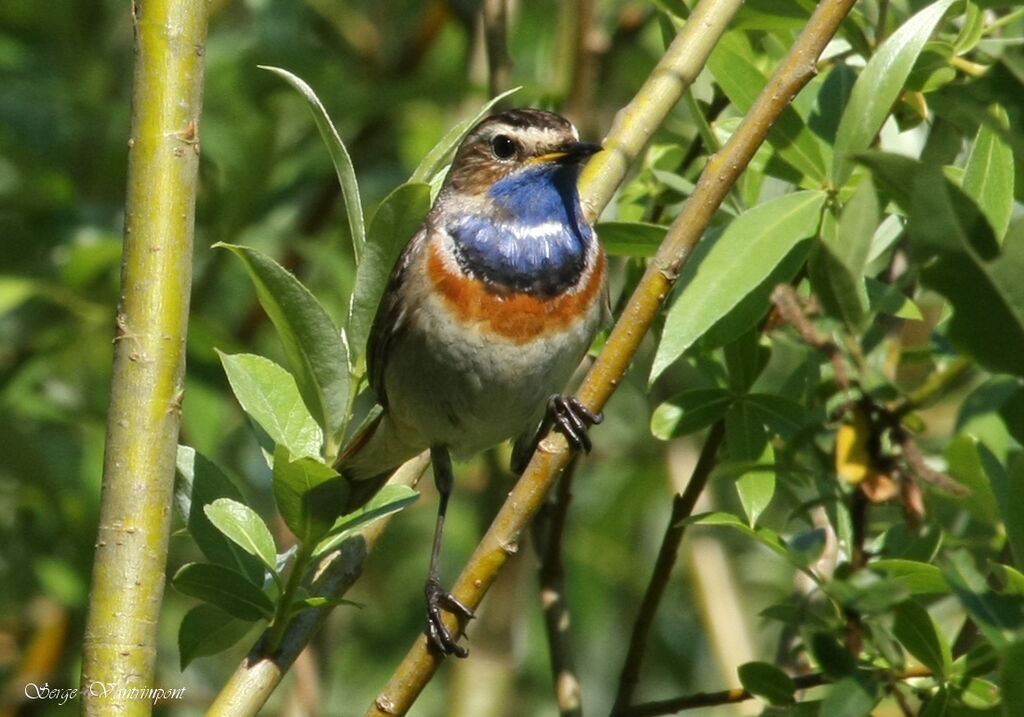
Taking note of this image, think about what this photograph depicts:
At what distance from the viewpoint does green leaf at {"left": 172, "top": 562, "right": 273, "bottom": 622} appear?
2910 mm

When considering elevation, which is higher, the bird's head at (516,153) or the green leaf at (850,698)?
the bird's head at (516,153)

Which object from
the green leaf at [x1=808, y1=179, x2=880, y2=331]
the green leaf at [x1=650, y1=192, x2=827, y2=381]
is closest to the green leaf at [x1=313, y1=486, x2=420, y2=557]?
the green leaf at [x1=650, y1=192, x2=827, y2=381]

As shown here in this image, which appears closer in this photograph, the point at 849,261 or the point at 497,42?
the point at 849,261

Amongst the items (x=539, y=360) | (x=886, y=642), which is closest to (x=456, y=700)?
(x=539, y=360)

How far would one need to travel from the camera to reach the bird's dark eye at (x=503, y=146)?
4.73 meters

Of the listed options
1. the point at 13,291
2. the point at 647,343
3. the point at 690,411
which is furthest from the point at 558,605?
the point at 13,291

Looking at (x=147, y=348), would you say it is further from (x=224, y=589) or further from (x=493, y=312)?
(x=493, y=312)

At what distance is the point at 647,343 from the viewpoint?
489 cm

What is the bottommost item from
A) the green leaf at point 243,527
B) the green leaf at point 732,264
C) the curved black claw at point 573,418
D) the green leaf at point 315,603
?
→ the green leaf at point 315,603

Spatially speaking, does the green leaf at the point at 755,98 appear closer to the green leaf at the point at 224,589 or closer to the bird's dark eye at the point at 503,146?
the bird's dark eye at the point at 503,146

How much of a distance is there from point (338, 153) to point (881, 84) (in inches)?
44.7

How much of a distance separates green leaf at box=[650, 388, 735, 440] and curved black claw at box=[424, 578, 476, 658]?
615 mm

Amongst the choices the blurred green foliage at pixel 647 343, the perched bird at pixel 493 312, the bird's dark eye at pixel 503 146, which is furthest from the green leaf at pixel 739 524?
the bird's dark eye at pixel 503 146

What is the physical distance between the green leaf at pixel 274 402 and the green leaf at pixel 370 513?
0.22 m
